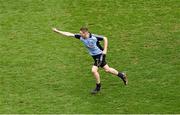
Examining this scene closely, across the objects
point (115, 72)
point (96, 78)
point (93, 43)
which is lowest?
point (96, 78)

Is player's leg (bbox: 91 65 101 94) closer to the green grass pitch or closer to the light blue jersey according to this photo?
the green grass pitch

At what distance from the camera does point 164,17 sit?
886 inches

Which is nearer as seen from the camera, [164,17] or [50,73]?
[50,73]

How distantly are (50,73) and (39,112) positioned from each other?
2682 mm

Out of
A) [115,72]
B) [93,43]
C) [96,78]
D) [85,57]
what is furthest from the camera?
[85,57]

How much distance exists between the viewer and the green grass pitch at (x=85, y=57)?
16.4m


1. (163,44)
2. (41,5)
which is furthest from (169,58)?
(41,5)

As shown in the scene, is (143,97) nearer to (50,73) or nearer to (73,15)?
(50,73)

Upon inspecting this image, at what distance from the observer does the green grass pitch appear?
1641cm

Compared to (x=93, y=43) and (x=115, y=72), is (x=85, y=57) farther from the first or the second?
(x=93, y=43)

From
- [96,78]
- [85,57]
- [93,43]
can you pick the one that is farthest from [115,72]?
[85,57]

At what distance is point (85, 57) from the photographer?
766 inches

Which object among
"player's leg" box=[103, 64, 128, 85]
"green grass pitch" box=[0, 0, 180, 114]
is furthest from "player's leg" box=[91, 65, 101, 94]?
"player's leg" box=[103, 64, 128, 85]

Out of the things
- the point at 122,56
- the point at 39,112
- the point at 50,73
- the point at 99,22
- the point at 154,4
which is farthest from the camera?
the point at 154,4
